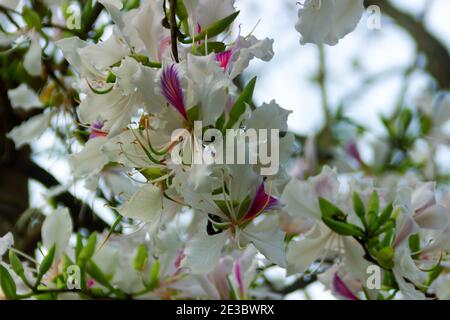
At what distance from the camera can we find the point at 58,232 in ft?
3.60

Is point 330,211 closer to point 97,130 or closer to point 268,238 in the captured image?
point 268,238

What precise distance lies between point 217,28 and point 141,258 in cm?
48

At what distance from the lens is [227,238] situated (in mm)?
845

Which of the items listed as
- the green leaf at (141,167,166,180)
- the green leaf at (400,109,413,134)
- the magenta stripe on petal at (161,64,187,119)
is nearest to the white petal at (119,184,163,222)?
the green leaf at (141,167,166,180)

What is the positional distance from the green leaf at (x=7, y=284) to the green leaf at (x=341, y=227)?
40cm

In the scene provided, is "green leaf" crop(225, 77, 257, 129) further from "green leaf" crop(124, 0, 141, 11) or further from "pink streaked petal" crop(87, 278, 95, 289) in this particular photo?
"pink streaked petal" crop(87, 278, 95, 289)

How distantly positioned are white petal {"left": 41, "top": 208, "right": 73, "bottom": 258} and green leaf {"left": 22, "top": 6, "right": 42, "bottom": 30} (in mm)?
277

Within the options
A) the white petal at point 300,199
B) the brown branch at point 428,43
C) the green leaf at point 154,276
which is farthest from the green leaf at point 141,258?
the brown branch at point 428,43

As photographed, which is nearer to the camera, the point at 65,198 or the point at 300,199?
the point at 300,199

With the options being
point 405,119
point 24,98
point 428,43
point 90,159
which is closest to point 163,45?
point 90,159

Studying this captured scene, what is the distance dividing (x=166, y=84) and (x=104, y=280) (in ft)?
1.50

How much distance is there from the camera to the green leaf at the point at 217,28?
2.64ft

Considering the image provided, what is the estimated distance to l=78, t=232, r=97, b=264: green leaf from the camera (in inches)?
43.0
